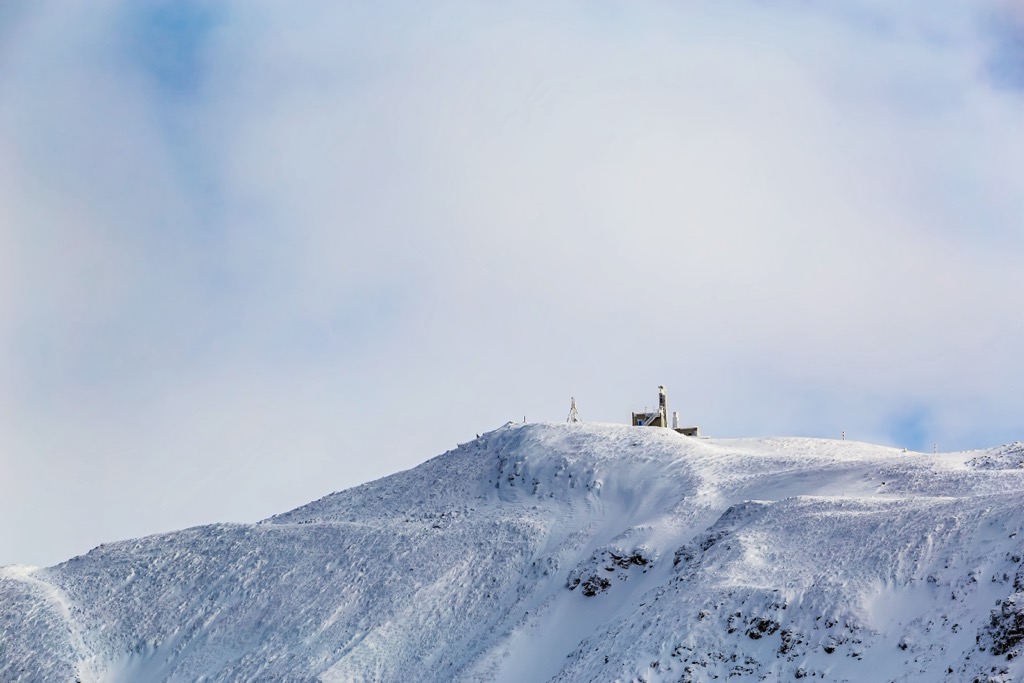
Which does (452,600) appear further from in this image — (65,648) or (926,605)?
(926,605)

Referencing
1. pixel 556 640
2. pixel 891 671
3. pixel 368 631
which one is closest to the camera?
pixel 891 671

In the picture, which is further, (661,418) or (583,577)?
(661,418)

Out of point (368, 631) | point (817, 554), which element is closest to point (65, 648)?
point (368, 631)

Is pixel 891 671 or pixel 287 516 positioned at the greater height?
pixel 287 516

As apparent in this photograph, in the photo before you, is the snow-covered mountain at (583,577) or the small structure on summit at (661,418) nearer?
the snow-covered mountain at (583,577)

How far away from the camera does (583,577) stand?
5697 centimetres

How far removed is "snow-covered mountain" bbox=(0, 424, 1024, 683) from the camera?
44.9m

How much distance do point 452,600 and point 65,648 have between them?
17895 millimetres

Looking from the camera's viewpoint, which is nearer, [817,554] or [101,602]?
[817,554]

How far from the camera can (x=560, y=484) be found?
221 feet

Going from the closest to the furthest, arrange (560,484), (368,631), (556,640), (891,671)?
(891,671), (556,640), (368,631), (560,484)

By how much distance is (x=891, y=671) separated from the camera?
1656 inches

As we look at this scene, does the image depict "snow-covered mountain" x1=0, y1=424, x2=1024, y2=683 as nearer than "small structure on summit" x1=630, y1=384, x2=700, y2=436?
Yes

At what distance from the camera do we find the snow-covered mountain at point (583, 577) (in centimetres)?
4491
